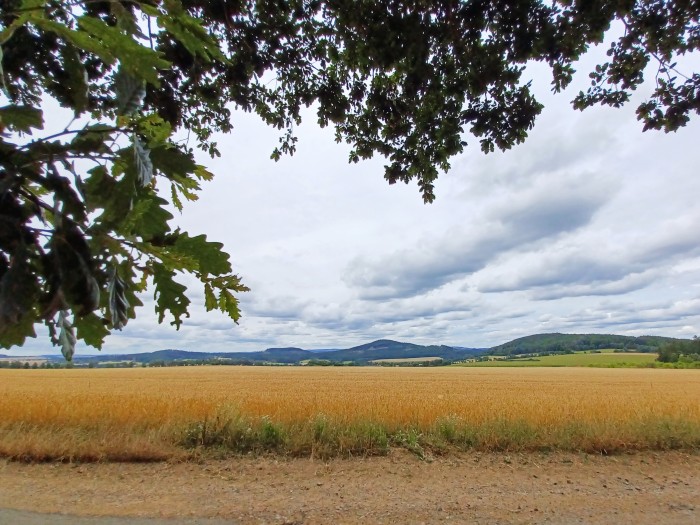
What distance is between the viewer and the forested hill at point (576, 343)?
138875 millimetres

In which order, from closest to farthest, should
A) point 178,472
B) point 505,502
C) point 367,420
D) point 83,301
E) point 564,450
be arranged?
point 83,301, point 505,502, point 178,472, point 564,450, point 367,420

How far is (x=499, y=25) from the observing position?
421 centimetres

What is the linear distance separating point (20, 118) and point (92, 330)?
0.41 m

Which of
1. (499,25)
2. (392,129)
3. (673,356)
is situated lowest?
(673,356)

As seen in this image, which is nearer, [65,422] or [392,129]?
[392,129]

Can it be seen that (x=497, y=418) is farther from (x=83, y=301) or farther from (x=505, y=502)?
(x=83, y=301)

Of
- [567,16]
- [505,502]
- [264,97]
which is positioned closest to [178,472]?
[505,502]

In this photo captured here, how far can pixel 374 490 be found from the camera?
5.92m

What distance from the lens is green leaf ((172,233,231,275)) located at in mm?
864

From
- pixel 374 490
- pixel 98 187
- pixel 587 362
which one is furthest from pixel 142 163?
pixel 587 362

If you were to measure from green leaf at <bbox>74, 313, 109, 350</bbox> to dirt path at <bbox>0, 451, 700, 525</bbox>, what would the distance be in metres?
4.87

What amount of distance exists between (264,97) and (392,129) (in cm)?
190

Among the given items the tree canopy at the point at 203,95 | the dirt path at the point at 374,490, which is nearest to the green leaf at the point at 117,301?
the tree canopy at the point at 203,95

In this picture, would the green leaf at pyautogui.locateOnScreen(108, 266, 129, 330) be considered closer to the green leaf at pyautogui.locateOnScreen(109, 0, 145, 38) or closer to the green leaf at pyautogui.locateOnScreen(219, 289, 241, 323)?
the green leaf at pyautogui.locateOnScreen(219, 289, 241, 323)
